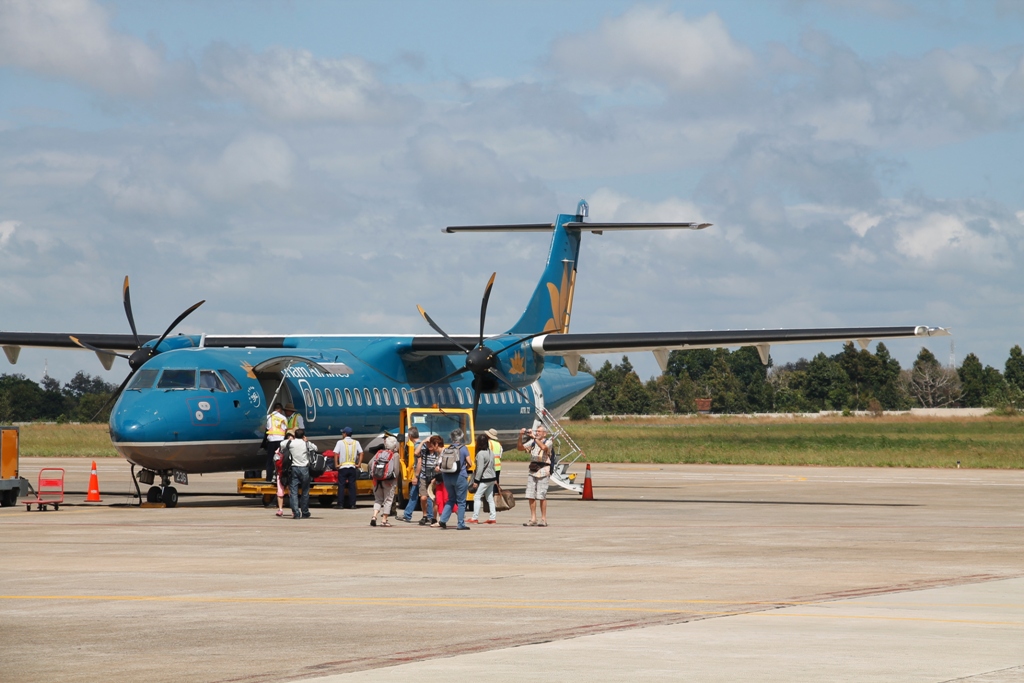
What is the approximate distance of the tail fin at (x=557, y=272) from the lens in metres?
36.2

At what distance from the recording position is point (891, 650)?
32.4 ft

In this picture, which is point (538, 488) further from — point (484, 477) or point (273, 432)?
point (273, 432)

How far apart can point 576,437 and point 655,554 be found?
54.8 m

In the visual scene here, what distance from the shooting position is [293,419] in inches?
1056

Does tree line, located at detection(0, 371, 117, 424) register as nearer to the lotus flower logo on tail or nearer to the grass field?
the grass field

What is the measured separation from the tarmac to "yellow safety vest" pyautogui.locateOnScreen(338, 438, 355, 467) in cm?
129

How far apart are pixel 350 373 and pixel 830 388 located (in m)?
119

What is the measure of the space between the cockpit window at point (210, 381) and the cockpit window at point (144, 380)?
843mm

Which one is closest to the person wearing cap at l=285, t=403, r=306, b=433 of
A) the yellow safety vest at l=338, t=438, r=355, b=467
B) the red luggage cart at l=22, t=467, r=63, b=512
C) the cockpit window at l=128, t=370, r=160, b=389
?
the yellow safety vest at l=338, t=438, r=355, b=467

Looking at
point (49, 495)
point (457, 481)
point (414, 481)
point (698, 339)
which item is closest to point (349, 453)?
point (414, 481)

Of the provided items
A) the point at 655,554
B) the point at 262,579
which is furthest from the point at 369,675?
the point at 655,554

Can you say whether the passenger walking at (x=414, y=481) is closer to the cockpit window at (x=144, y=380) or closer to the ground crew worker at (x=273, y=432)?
the ground crew worker at (x=273, y=432)

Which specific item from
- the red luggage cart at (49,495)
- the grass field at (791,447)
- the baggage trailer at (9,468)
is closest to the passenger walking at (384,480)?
the red luggage cart at (49,495)

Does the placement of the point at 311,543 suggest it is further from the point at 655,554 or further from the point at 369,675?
the point at 369,675
